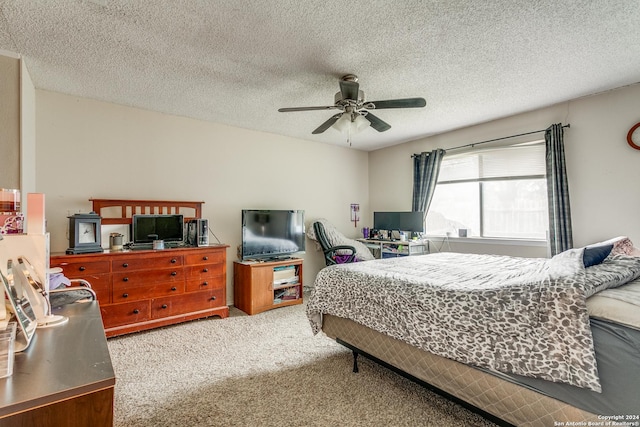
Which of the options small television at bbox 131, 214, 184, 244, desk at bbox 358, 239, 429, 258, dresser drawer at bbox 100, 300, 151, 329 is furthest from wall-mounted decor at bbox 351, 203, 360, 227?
dresser drawer at bbox 100, 300, 151, 329

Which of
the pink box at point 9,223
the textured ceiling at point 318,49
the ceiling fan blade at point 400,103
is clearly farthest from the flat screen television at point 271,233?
the pink box at point 9,223

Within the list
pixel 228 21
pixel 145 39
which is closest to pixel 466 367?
pixel 228 21

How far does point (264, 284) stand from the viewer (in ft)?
12.6

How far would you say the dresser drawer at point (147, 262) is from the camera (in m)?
2.97

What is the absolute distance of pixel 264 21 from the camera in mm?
1971

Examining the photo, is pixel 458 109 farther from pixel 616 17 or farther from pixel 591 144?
pixel 616 17

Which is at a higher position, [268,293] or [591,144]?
[591,144]

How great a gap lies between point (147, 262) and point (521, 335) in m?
3.26

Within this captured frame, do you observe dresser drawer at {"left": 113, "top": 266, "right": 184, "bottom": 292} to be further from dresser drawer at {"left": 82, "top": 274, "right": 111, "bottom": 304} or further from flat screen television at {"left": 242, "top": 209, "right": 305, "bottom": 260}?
flat screen television at {"left": 242, "top": 209, "right": 305, "bottom": 260}

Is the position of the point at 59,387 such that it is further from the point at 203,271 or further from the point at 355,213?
the point at 355,213

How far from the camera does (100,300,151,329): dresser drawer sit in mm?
2904

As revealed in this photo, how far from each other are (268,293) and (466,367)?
2716 mm

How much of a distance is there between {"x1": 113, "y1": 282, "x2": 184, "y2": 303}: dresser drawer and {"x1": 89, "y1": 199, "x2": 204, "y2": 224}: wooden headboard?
31.2 inches

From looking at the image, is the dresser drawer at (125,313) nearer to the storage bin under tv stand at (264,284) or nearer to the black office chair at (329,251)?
the storage bin under tv stand at (264,284)
